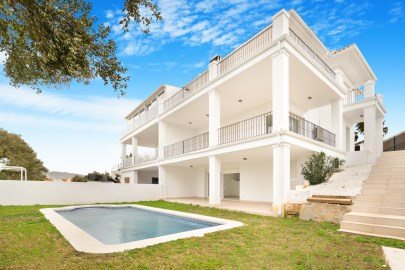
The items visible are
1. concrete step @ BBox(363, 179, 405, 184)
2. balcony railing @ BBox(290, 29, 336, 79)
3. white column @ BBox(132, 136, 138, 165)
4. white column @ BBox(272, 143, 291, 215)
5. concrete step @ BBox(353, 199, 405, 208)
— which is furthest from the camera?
white column @ BBox(132, 136, 138, 165)

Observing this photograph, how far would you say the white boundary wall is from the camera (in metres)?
14.8

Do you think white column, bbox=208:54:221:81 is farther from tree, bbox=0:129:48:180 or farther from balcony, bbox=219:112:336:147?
tree, bbox=0:129:48:180

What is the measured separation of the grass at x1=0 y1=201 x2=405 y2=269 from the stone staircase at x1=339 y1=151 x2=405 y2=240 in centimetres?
53

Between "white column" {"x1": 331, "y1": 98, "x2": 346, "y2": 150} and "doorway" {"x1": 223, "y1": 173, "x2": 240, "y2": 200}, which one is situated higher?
"white column" {"x1": 331, "y1": 98, "x2": 346, "y2": 150}

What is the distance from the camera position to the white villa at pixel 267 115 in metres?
10.4

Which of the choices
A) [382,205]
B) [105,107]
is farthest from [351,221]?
[105,107]

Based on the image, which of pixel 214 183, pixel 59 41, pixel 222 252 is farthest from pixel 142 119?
pixel 222 252

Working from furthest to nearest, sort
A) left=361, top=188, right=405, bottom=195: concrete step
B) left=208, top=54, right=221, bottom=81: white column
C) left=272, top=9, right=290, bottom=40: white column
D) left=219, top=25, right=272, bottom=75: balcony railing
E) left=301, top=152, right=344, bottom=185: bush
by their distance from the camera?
left=208, top=54, right=221, bottom=81: white column → left=219, top=25, right=272, bottom=75: balcony railing → left=301, top=152, right=344, bottom=185: bush → left=272, top=9, right=290, bottom=40: white column → left=361, top=188, right=405, bottom=195: concrete step

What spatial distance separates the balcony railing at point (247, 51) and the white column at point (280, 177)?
4583mm

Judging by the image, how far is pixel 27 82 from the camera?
6859mm

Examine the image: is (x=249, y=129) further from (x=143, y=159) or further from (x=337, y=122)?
(x=143, y=159)

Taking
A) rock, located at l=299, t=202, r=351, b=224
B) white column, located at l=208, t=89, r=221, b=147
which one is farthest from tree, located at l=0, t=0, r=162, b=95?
white column, located at l=208, t=89, r=221, b=147

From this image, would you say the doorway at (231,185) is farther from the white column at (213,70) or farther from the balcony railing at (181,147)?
the white column at (213,70)

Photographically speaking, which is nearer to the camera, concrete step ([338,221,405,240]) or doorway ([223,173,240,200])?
concrete step ([338,221,405,240])
